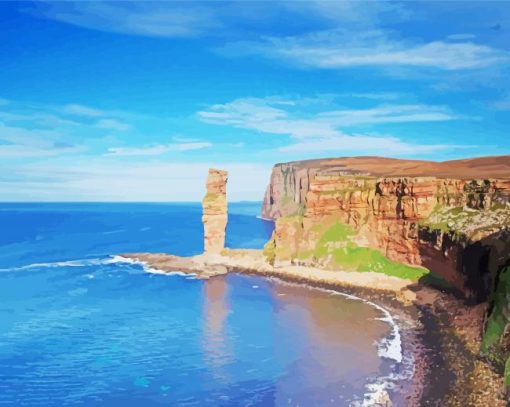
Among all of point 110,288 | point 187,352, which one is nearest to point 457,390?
point 187,352

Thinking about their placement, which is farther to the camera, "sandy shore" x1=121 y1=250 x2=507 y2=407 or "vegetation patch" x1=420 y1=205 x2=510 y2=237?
"vegetation patch" x1=420 y1=205 x2=510 y2=237

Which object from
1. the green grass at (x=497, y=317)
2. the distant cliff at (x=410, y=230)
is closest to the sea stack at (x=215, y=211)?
the distant cliff at (x=410, y=230)

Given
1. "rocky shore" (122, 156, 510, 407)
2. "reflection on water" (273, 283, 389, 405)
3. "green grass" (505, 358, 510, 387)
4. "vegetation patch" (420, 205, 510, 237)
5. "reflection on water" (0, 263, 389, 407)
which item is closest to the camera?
"green grass" (505, 358, 510, 387)

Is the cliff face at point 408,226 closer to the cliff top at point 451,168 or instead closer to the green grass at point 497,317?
the cliff top at point 451,168

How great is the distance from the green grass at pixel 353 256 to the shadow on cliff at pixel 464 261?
429cm

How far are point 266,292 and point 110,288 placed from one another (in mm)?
30865

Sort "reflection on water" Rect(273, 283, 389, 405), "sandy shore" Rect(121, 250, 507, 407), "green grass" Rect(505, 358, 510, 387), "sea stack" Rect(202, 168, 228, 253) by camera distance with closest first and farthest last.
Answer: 1. "green grass" Rect(505, 358, 510, 387)
2. "sandy shore" Rect(121, 250, 507, 407)
3. "reflection on water" Rect(273, 283, 389, 405)
4. "sea stack" Rect(202, 168, 228, 253)

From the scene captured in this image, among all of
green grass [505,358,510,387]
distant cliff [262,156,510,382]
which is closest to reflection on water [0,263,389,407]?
green grass [505,358,510,387]

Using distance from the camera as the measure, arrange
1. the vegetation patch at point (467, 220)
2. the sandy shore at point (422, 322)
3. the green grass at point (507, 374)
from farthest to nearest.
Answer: the vegetation patch at point (467, 220) → the sandy shore at point (422, 322) → the green grass at point (507, 374)

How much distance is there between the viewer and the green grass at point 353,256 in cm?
9388

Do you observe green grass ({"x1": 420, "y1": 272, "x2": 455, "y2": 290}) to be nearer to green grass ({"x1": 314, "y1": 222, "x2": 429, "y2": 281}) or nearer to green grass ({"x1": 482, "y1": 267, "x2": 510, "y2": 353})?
green grass ({"x1": 314, "y1": 222, "x2": 429, "y2": 281})

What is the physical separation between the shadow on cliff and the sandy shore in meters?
2.35

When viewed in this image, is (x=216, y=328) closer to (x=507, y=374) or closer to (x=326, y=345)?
(x=326, y=345)

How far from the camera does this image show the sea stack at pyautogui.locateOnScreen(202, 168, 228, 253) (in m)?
120
